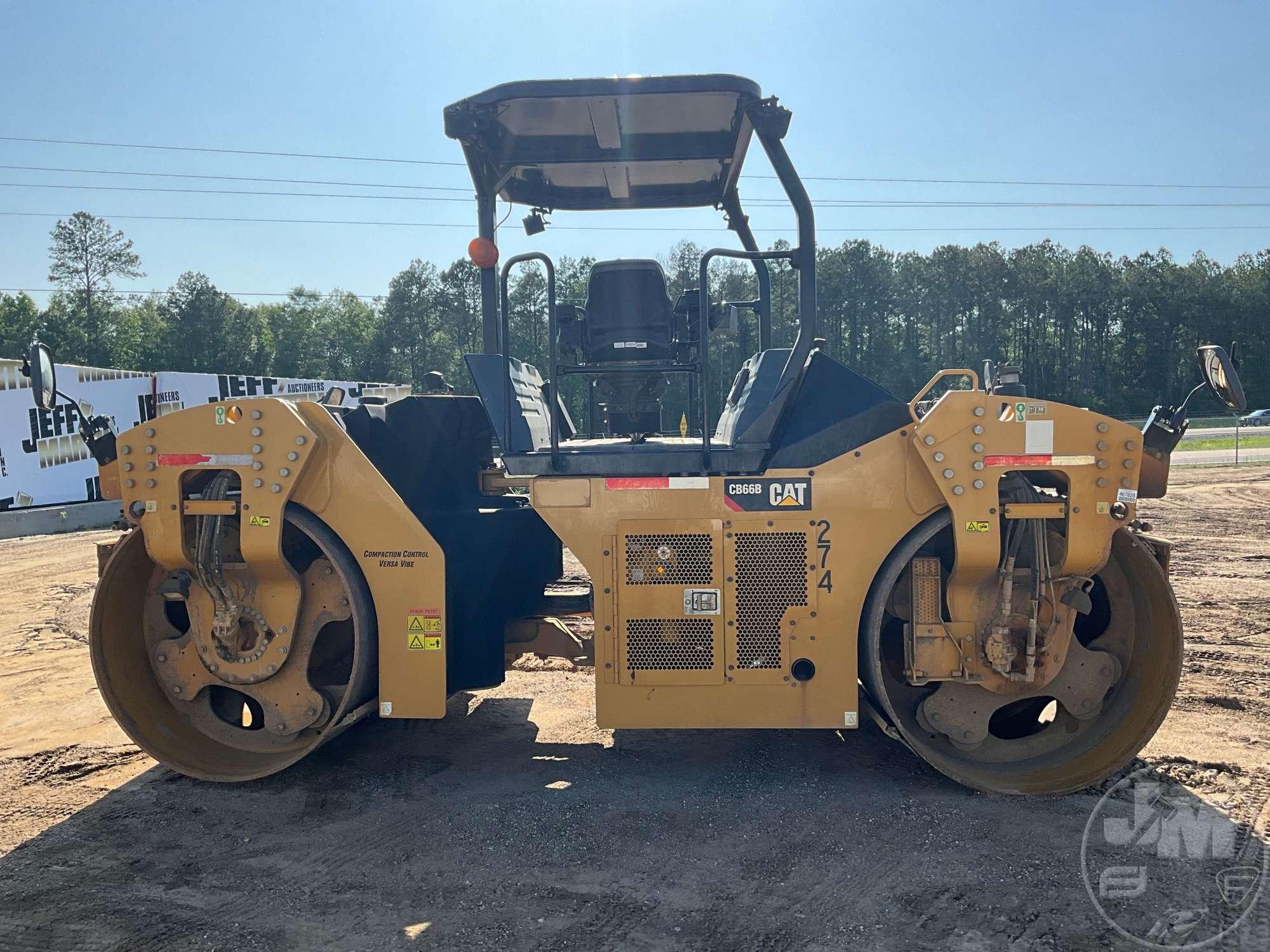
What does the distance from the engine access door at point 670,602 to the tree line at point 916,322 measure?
43.0 metres

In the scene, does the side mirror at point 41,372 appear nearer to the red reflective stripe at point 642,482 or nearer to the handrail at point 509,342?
the handrail at point 509,342

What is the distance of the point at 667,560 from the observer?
3.82m

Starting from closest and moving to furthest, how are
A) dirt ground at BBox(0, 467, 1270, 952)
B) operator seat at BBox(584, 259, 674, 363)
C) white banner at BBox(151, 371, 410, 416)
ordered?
dirt ground at BBox(0, 467, 1270, 952)
operator seat at BBox(584, 259, 674, 363)
white banner at BBox(151, 371, 410, 416)

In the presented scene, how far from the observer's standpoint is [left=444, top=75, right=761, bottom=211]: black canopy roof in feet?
12.7

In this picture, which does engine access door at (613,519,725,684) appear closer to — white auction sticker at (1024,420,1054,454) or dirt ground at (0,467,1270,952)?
dirt ground at (0,467,1270,952)

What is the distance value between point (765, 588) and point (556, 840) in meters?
1.32

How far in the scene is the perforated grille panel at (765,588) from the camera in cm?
377

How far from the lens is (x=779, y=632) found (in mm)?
3785

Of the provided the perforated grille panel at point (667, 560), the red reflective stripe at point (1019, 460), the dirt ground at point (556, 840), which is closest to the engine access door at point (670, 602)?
the perforated grille panel at point (667, 560)

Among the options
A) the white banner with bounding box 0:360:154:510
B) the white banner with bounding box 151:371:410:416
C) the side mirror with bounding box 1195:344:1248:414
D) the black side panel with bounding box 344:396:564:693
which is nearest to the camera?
the side mirror with bounding box 1195:344:1248:414

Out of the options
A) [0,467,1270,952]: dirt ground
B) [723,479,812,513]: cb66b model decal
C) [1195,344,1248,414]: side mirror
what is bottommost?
[0,467,1270,952]: dirt ground

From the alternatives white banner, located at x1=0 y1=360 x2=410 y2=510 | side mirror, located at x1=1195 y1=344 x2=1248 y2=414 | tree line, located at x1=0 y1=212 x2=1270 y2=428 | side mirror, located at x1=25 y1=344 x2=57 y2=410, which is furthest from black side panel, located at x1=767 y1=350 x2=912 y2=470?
tree line, located at x1=0 y1=212 x2=1270 y2=428

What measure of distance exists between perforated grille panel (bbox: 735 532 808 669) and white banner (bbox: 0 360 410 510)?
456 inches

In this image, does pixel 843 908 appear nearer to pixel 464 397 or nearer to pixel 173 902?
pixel 173 902
